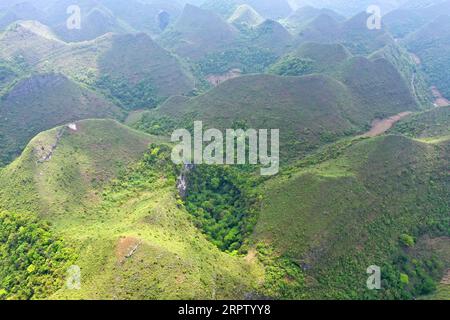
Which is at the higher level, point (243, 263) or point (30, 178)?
point (30, 178)

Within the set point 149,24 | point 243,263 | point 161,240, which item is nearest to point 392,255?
point 243,263

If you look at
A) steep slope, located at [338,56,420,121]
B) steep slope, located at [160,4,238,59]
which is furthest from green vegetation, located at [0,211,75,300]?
steep slope, located at [160,4,238,59]

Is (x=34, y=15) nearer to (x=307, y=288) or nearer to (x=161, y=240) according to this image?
(x=161, y=240)

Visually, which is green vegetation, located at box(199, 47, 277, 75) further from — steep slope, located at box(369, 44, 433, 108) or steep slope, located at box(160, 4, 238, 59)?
steep slope, located at box(369, 44, 433, 108)

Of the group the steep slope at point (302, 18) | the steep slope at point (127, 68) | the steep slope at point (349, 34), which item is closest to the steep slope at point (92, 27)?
the steep slope at point (127, 68)

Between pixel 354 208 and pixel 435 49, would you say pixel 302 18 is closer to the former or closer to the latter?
pixel 435 49
